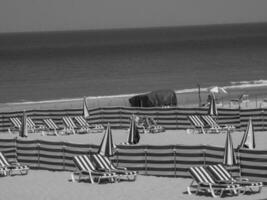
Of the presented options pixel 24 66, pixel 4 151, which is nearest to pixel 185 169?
pixel 4 151

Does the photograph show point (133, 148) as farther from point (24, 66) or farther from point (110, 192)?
point (24, 66)

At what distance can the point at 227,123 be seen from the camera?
32719 millimetres

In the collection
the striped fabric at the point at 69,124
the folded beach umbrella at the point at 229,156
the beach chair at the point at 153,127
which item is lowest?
the beach chair at the point at 153,127

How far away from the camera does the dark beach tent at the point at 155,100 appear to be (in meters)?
40.0

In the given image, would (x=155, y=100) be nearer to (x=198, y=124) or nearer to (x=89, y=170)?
(x=198, y=124)

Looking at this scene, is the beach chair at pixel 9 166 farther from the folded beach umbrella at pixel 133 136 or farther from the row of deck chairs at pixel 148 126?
the row of deck chairs at pixel 148 126

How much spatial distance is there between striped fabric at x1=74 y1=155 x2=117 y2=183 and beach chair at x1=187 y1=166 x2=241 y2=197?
2358mm

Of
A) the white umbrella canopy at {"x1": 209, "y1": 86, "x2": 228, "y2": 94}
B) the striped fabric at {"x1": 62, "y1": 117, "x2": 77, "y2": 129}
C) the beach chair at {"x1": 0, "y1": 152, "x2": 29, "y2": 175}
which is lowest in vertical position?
the white umbrella canopy at {"x1": 209, "y1": 86, "x2": 228, "y2": 94}

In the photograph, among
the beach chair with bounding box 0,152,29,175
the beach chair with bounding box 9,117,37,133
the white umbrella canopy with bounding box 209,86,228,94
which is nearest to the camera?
the beach chair with bounding box 0,152,29,175

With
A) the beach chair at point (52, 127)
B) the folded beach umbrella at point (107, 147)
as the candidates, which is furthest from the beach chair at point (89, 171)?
the beach chair at point (52, 127)

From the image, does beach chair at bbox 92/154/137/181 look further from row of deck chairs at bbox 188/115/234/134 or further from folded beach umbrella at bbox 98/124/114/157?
row of deck chairs at bbox 188/115/234/134

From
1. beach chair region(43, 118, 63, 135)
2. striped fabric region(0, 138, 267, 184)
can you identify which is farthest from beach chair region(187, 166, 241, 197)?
beach chair region(43, 118, 63, 135)

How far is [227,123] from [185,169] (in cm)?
982

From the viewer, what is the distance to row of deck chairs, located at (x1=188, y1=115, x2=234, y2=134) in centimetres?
3180
